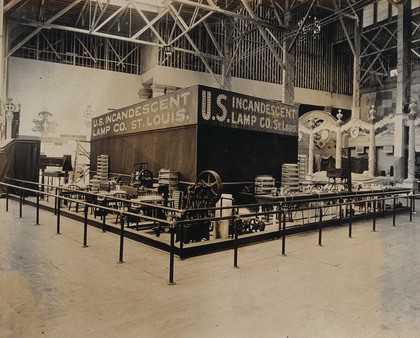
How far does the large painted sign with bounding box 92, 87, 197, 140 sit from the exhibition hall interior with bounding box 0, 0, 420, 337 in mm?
66

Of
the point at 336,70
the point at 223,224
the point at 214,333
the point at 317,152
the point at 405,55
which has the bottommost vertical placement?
the point at 214,333

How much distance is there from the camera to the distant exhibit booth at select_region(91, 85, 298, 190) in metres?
9.33

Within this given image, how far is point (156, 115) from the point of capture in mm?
10953

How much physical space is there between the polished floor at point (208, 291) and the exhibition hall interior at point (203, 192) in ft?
0.08

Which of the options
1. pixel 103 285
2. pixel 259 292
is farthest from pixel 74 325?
pixel 259 292

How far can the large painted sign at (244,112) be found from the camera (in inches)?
368

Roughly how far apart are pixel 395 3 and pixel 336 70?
829cm

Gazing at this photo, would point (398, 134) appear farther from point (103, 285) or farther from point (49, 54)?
point (49, 54)

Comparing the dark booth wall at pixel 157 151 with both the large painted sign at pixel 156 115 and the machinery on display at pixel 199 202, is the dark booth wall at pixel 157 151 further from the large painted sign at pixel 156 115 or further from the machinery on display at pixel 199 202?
the machinery on display at pixel 199 202

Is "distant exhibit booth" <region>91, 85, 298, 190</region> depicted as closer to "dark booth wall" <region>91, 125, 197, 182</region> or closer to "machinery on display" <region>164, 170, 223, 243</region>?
"dark booth wall" <region>91, 125, 197, 182</region>

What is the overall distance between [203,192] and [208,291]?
115 inches

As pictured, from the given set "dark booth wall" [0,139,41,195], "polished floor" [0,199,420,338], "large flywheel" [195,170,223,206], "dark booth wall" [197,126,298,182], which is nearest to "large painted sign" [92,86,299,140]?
"dark booth wall" [197,126,298,182]

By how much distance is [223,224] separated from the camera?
21.7 ft

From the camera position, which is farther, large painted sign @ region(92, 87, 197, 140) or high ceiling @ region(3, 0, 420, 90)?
high ceiling @ region(3, 0, 420, 90)
